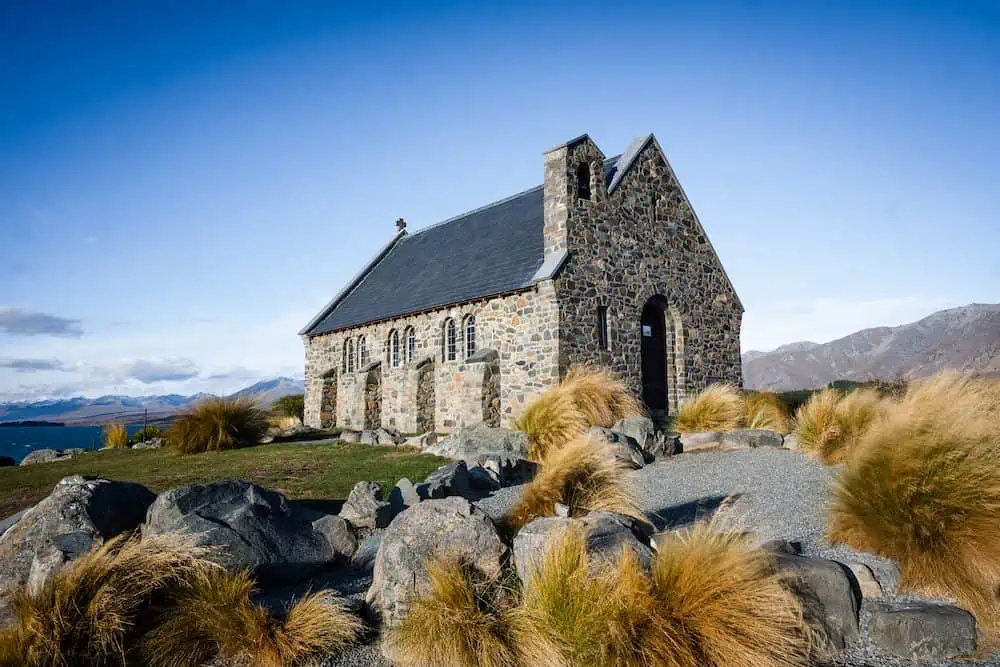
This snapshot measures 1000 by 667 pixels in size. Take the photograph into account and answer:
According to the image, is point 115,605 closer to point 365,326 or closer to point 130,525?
point 130,525

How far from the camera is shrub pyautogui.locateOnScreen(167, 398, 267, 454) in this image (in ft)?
56.2

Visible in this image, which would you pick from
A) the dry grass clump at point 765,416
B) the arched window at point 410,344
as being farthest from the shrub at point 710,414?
the arched window at point 410,344

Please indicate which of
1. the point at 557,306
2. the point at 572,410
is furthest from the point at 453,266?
the point at 572,410

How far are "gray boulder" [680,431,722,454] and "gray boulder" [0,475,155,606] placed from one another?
973cm

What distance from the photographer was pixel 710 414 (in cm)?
1392

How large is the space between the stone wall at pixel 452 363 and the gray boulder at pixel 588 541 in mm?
9956

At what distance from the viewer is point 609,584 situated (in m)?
4.54

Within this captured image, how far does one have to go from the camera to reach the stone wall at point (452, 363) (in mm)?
17141

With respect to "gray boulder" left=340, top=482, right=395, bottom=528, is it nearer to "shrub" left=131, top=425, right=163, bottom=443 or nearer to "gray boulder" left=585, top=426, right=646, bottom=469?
"gray boulder" left=585, top=426, right=646, bottom=469

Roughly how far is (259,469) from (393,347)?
11.2m

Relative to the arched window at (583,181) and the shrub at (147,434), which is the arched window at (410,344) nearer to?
the arched window at (583,181)

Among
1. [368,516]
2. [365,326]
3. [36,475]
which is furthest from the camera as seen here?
[365,326]

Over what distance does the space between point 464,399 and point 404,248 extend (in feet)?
43.2

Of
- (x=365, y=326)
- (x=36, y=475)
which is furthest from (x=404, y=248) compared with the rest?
(x=36, y=475)
